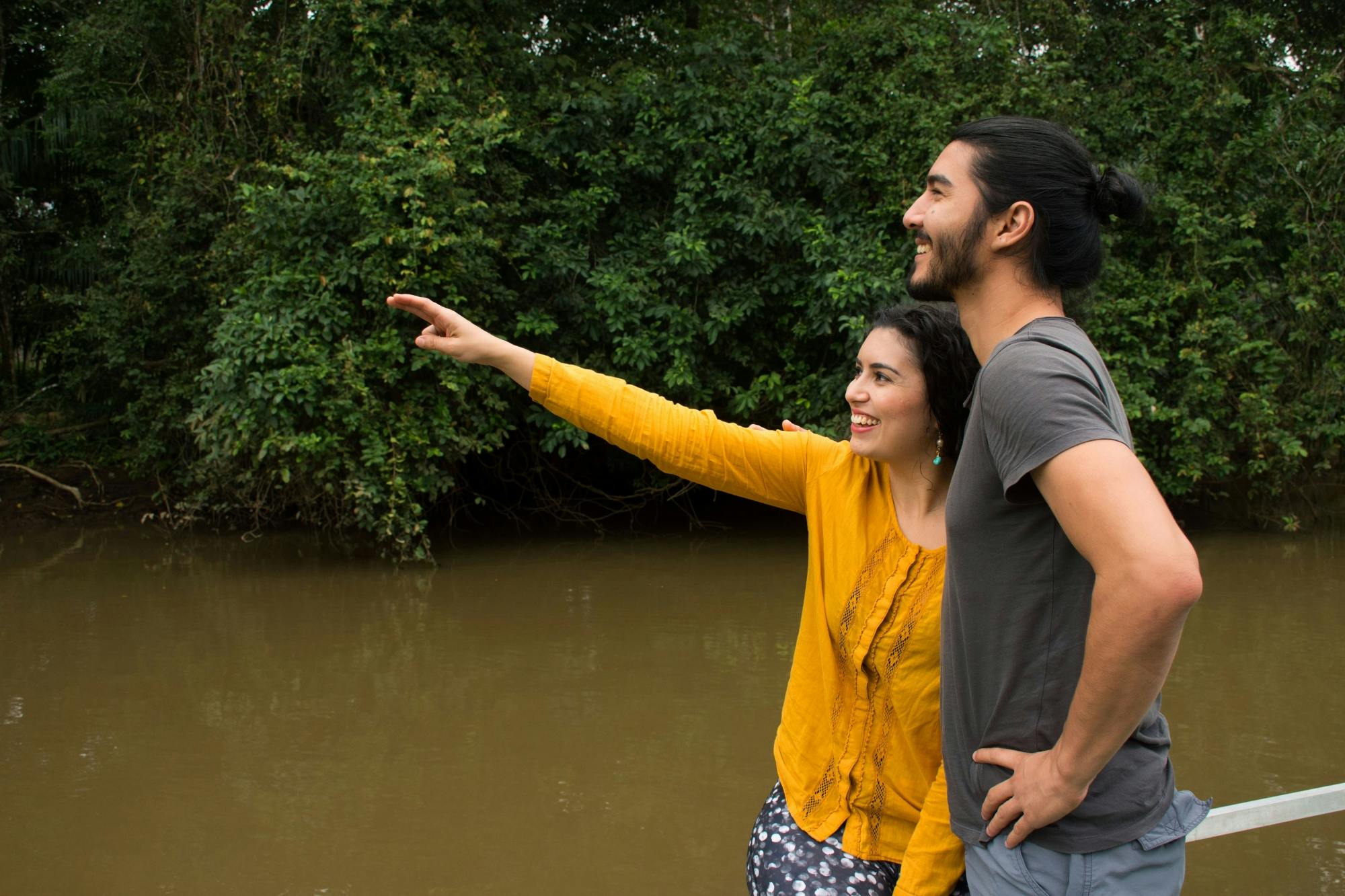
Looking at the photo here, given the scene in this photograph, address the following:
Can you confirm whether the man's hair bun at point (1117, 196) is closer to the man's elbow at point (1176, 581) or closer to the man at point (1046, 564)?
the man at point (1046, 564)

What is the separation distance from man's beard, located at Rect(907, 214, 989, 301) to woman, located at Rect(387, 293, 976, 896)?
441mm

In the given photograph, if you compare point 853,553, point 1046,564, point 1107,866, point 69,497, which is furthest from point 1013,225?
point 69,497

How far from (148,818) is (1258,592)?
637 centimetres

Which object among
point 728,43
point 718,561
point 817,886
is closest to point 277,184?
point 728,43

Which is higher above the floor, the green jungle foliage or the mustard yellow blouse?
the green jungle foliage

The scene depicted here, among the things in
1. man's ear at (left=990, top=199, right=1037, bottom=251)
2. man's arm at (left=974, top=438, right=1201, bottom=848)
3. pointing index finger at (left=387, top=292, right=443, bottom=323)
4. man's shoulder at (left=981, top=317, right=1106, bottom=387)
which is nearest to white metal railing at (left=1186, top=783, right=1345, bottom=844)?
man's arm at (left=974, top=438, right=1201, bottom=848)

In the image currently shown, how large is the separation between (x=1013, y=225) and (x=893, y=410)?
53 centimetres

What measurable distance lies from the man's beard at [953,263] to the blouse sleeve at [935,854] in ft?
2.41

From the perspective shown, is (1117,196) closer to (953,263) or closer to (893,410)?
(953,263)

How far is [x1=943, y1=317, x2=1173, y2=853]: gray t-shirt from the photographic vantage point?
1.38 m

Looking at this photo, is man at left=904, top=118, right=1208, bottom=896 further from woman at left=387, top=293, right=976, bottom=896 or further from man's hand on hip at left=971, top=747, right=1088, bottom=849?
woman at left=387, top=293, right=976, bottom=896

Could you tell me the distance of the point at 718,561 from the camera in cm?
854

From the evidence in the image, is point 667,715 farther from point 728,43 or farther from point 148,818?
point 728,43

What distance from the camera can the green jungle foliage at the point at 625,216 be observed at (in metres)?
7.87
